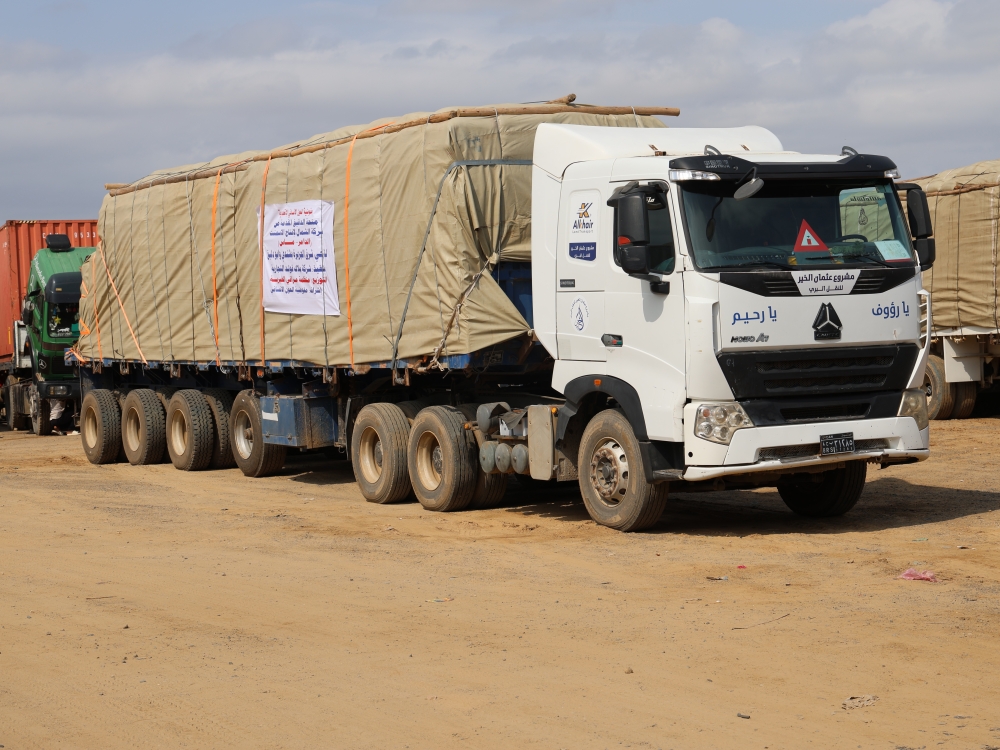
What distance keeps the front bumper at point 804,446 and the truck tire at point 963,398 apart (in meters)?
11.5

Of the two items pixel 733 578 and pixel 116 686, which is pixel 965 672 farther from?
pixel 116 686

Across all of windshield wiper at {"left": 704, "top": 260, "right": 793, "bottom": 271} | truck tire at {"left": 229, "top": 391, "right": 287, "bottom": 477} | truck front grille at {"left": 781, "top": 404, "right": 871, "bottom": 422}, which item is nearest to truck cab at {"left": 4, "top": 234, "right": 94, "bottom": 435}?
truck tire at {"left": 229, "top": 391, "right": 287, "bottom": 477}

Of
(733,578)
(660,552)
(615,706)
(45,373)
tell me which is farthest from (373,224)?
(45,373)

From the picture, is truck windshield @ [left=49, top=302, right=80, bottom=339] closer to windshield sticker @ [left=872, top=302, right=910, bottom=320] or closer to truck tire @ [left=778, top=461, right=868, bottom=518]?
truck tire @ [left=778, top=461, right=868, bottom=518]

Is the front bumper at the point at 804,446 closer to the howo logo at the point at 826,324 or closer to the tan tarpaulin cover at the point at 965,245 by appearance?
→ the howo logo at the point at 826,324

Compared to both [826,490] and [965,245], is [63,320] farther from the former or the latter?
[826,490]

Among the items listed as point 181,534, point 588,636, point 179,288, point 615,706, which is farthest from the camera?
point 179,288

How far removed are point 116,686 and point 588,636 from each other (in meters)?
2.53

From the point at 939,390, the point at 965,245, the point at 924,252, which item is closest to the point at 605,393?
the point at 924,252

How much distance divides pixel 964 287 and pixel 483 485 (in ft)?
36.0

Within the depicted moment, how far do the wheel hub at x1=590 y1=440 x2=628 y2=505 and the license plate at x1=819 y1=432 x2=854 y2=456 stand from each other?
5.13ft

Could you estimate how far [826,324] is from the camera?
1009cm

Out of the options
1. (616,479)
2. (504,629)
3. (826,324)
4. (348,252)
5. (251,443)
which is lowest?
(504,629)

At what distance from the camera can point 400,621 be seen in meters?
7.89
